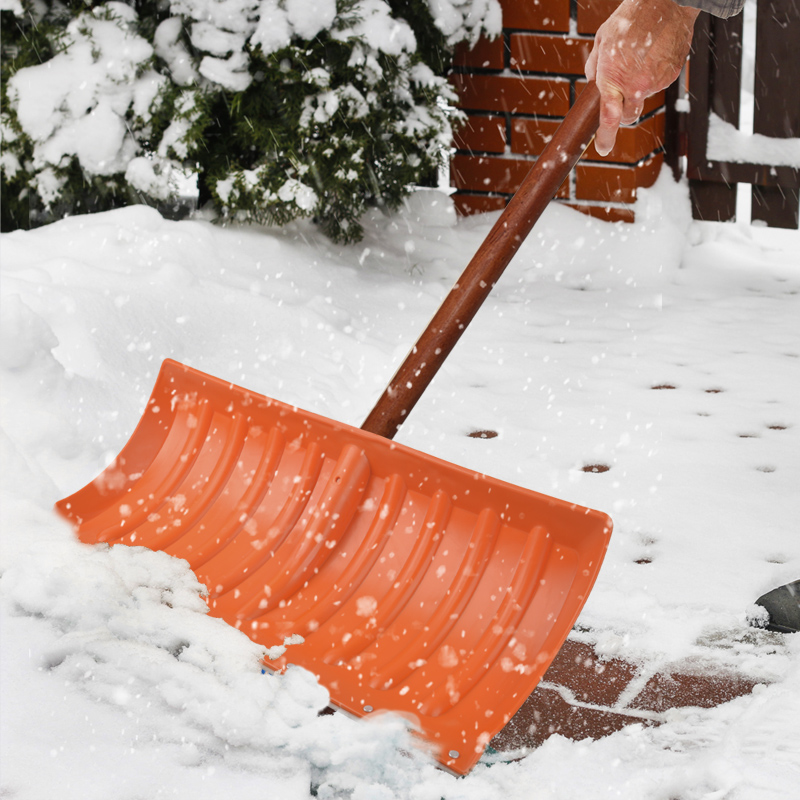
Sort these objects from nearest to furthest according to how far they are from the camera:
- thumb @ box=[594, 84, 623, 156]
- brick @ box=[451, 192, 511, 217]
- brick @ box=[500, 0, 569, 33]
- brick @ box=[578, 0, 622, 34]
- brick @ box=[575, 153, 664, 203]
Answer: thumb @ box=[594, 84, 623, 156], brick @ box=[578, 0, 622, 34], brick @ box=[500, 0, 569, 33], brick @ box=[575, 153, 664, 203], brick @ box=[451, 192, 511, 217]

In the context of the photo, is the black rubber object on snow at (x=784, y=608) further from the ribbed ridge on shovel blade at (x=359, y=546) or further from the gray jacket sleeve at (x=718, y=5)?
the gray jacket sleeve at (x=718, y=5)

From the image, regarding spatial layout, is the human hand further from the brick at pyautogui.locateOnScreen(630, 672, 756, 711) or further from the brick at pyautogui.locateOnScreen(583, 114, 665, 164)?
the brick at pyautogui.locateOnScreen(583, 114, 665, 164)

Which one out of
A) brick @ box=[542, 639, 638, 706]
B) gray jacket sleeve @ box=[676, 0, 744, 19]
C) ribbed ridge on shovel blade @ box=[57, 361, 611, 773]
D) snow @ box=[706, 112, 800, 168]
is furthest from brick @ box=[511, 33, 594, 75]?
brick @ box=[542, 639, 638, 706]

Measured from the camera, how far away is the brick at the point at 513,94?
3900 mm

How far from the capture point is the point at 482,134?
13.5ft

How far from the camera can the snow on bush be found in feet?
10.0

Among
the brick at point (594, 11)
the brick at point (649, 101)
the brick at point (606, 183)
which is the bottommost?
the brick at point (606, 183)

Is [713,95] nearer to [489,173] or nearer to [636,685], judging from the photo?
[489,173]

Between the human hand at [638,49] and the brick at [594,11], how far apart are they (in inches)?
81.9

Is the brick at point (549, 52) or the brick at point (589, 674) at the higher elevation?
the brick at point (549, 52)

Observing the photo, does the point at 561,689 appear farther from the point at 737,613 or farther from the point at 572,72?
the point at 572,72

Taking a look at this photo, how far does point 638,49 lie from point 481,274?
48 centimetres

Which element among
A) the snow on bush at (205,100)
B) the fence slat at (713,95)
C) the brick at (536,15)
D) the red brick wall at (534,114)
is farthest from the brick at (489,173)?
the snow on bush at (205,100)

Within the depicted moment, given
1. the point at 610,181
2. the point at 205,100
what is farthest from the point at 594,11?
the point at 205,100
